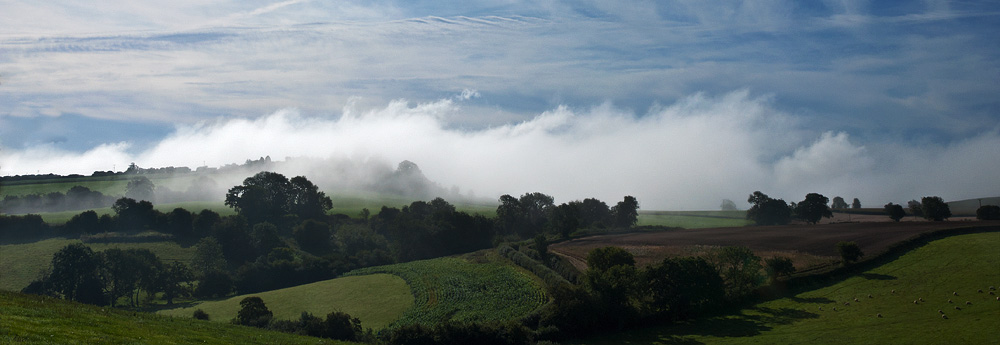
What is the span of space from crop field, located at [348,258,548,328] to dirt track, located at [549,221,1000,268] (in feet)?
47.3

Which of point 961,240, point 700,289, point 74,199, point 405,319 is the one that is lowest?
point 405,319

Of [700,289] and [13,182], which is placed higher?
[13,182]

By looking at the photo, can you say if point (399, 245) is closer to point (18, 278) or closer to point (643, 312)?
point (18, 278)

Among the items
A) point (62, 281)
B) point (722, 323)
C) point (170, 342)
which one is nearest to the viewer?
point (170, 342)

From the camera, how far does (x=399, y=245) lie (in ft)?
428

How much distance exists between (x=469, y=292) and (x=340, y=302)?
20.0m

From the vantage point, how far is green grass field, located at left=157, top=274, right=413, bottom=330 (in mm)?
73438

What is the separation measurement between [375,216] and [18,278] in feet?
273

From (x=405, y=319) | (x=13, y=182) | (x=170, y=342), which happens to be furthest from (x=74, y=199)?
(x=170, y=342)

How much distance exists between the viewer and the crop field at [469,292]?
218 feet

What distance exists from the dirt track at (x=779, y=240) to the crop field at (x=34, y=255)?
82019 millimetres

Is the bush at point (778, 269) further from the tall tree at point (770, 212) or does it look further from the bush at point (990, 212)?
the tall tree at point (770, 212)

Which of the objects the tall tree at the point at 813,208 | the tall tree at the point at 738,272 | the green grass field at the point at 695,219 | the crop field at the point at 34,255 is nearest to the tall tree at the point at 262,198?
the crop field at the point at 34,255

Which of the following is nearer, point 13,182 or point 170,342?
point 170,342
